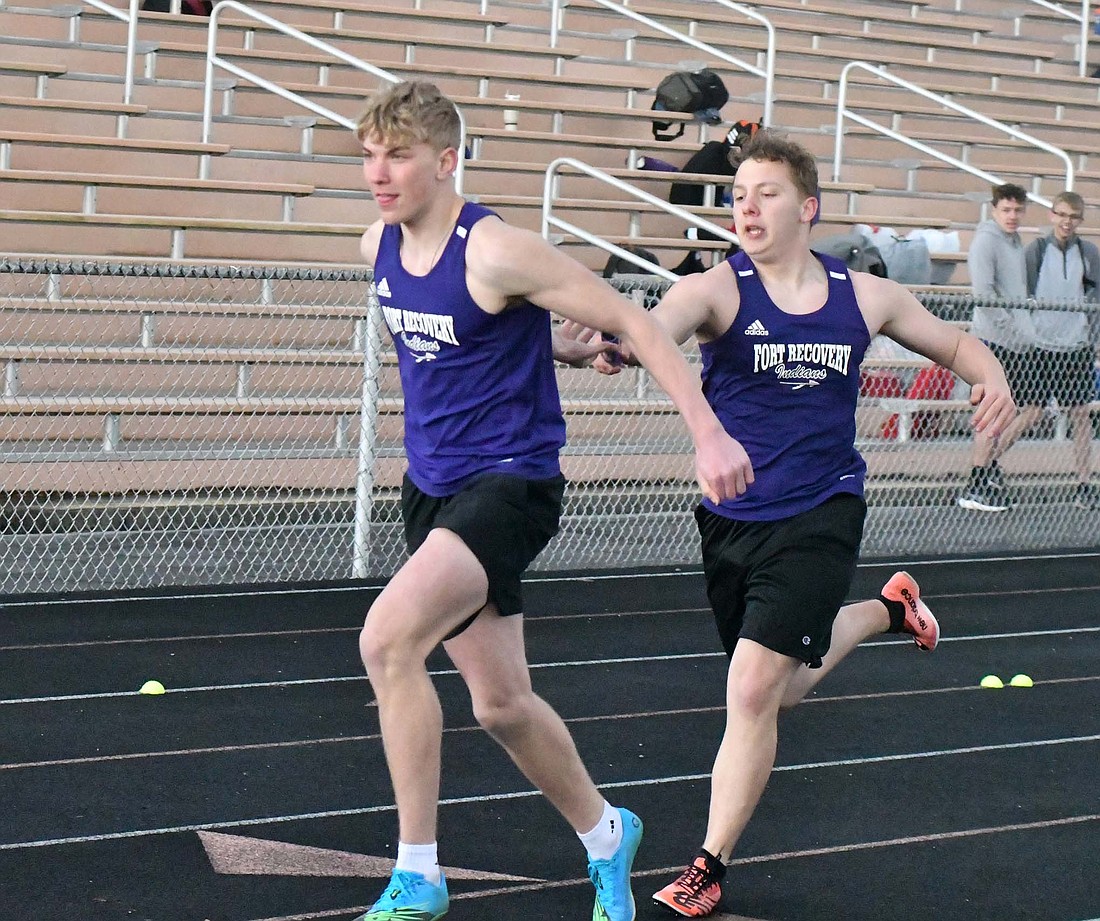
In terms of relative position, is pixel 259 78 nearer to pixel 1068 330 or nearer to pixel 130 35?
pixel 130 35

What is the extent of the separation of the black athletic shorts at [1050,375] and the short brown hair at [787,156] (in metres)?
5.38

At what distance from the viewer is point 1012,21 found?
1563 cm

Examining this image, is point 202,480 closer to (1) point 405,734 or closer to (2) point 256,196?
(2) point 256,196

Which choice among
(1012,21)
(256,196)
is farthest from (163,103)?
(1012,21)

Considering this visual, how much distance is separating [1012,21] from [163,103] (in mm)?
8808

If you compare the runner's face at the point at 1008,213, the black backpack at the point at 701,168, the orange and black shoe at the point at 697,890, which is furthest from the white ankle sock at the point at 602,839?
the black backpack at the point at 701,168

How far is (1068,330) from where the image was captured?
9.17 m

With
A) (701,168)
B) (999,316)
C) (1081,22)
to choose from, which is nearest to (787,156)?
(999,316)

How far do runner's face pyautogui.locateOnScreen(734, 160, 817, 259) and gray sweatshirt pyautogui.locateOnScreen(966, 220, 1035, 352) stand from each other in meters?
5.43

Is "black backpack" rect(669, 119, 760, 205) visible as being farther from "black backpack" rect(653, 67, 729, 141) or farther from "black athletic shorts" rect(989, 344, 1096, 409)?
"black athletic shorts" rect(989, 344, 1096, 409)

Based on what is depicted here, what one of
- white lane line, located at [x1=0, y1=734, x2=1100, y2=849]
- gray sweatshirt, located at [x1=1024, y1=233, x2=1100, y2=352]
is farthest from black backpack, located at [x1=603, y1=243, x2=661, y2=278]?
white lane line, located at [x1=0, y1=734, x2=1100, y2=849]

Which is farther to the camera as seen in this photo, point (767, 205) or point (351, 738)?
point (351, 738)

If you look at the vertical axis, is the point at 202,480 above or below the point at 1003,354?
below

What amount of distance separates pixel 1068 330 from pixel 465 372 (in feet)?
21.7
